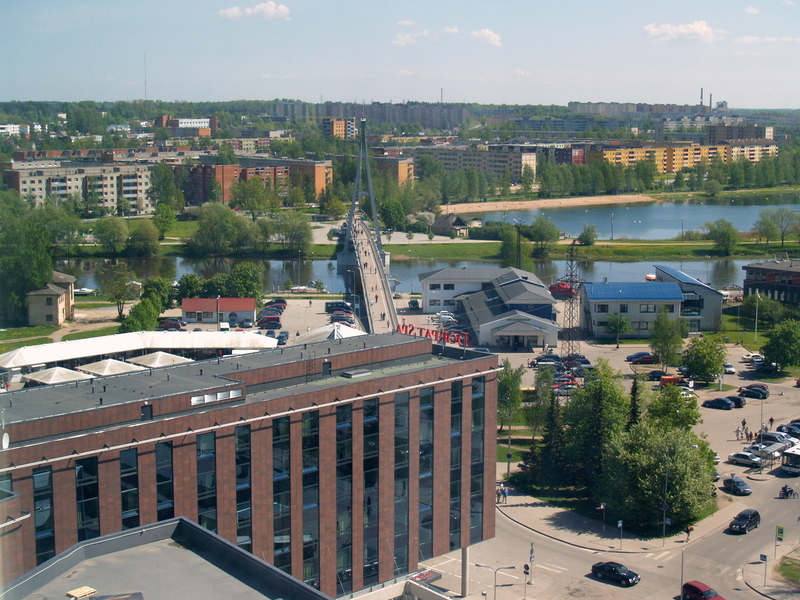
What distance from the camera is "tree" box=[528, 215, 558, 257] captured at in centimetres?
2233

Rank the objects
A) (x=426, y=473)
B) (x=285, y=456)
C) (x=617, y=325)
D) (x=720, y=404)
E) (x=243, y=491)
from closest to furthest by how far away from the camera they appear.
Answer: (x=243, y=491) → (x=285, y=456) → (x=426, y=473) → (x=720, y=404) → (x=617, y=325)

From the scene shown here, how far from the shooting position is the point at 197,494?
468 cm

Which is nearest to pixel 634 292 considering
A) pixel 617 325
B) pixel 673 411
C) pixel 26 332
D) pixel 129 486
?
pixel 617 325

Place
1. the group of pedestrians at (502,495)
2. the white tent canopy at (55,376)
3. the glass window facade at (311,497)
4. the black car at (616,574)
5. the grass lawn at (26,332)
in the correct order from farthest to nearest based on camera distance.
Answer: the grass lawn at (26,332)
the white tent canopy at (55,376)
the group of pedestrians at (502,495)
the black car at (616,574)
the glass window facade at (311,497)

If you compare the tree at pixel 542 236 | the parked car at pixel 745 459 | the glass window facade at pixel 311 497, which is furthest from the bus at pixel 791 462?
the tree at pixel 542 236

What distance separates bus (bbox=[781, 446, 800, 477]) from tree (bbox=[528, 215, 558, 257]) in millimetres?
14029

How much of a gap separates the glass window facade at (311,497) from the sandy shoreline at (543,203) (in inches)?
1028

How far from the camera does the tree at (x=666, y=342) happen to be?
11664 mm

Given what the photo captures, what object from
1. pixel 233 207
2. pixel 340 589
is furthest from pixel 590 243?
pixel 340 589

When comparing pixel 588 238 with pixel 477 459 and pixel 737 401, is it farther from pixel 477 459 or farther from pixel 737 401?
pixel 477 459

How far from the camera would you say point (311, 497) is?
16.9ft

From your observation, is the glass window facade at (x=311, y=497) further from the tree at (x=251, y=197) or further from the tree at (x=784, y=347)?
the tree at (x=251, y=197)

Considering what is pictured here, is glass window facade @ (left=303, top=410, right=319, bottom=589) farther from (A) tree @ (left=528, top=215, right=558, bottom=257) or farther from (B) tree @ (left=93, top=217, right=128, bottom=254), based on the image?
(B) tree @ (left=93, top=217, right=128, bottom=254)

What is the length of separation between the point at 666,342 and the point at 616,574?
5.85 metres
